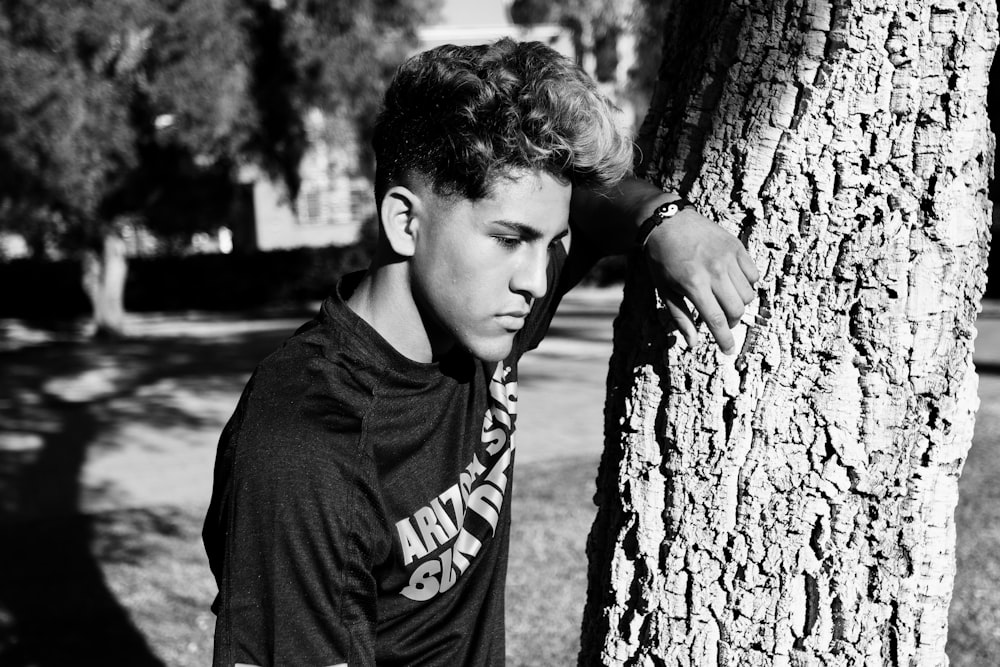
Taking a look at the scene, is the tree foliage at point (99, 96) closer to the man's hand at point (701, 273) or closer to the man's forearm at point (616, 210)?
the man's forearm at point (616, 210)

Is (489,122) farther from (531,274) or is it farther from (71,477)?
(71,477)

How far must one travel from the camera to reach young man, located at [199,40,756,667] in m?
1.57

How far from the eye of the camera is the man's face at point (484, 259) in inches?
73.7

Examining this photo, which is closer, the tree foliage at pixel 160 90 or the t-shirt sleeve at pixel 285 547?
the t-shirt sleeve at pixel 285 547

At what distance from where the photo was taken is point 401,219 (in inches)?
75.6

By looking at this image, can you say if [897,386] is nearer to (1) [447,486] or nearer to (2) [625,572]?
(2) [625,572]

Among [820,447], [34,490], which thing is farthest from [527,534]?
[820,447]

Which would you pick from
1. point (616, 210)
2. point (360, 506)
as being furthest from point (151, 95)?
point (360, 506)

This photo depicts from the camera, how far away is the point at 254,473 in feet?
5.13

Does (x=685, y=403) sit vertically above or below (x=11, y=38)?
below

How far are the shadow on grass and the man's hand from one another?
12.2ft

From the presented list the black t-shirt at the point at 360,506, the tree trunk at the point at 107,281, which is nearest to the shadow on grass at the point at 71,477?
the tree trunk at the point at 107,281

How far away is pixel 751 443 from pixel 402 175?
0.84 meters

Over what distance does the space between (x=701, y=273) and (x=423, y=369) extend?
56 cm
